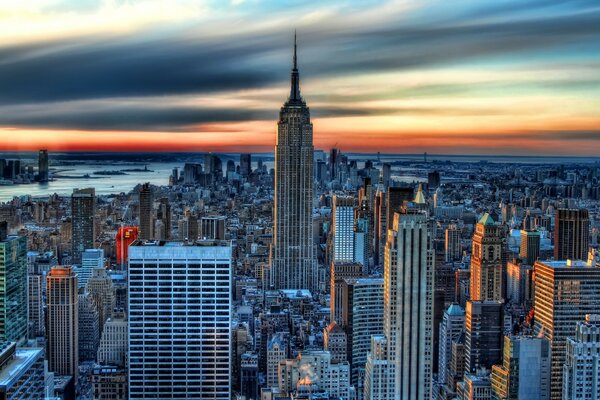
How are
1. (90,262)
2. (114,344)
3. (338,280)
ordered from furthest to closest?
1. (90,262)
2. (338,280)
3. (114,344)

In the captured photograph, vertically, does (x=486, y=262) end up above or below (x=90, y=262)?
above

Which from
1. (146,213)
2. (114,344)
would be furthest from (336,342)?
(146,213)

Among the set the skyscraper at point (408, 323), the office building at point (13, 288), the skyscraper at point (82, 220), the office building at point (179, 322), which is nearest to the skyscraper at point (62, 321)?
the skyscraper at point (82, 220)

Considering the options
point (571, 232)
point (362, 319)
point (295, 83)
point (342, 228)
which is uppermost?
point (295, 83)

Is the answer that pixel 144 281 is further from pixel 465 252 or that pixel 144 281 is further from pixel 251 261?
pixel 251 261

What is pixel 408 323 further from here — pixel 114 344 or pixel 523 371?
pixel 114 344

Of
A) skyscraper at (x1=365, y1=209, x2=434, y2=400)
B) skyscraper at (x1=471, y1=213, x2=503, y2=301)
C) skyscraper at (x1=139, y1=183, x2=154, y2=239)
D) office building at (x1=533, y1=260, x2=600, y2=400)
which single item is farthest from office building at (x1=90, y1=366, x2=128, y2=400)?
skyscraper at (x1=471, y1=213, x2=503, y2=301)

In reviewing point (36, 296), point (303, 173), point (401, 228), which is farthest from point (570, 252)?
point (303, 173)
